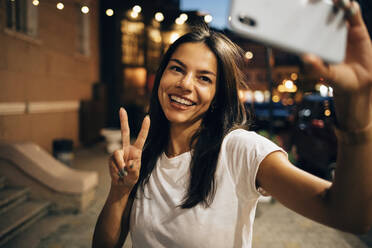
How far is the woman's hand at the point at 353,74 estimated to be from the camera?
2.23ft

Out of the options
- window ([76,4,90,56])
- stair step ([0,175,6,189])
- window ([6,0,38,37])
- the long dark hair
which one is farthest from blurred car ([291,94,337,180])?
window ([76,4,90,56])

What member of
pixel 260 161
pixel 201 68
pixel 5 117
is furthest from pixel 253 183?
pixel 5 117

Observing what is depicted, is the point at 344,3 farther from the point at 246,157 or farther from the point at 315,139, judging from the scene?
the point at 315,139

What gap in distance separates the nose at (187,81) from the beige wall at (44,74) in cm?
388

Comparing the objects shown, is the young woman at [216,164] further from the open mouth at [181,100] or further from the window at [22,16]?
the window at [22,16]

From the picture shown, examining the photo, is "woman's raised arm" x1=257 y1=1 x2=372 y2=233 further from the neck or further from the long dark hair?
the neck

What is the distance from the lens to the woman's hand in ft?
2.23

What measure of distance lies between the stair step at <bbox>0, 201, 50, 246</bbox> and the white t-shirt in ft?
9.83

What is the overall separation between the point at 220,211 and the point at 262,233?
122 inches

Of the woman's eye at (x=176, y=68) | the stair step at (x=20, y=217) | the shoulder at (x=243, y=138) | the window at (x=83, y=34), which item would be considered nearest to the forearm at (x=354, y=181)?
the shoulder at (x=243, y=138)

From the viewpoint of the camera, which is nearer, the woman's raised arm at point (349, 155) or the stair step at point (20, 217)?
the woman's raised arm at point (349, 155)

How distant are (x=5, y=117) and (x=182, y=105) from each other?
5.47m

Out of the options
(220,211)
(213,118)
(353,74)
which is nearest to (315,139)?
(213,118)

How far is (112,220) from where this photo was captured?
150cm
